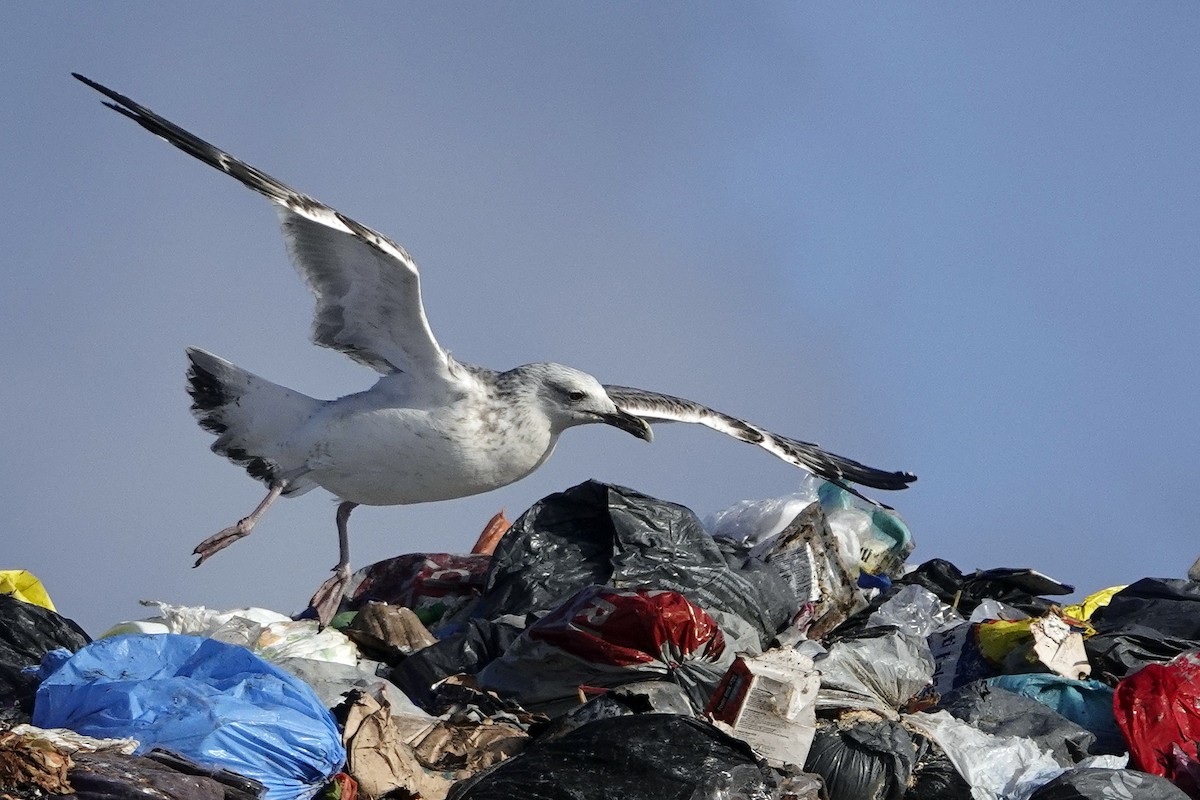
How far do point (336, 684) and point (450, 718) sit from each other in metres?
0.60

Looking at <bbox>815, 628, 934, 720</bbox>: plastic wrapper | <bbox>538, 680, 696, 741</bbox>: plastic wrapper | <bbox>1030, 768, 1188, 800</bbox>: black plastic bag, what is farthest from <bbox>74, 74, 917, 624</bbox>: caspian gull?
<bbox>1030, 768, 1188, 800</bbox>: black plastic bag

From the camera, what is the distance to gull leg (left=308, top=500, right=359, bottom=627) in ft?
20.2

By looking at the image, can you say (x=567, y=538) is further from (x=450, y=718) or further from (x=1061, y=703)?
(x=1061, y=703)

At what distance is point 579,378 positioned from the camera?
6.34m

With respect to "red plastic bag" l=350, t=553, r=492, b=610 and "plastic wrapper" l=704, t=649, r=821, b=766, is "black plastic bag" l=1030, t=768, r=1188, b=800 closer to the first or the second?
"plastic wrapper" l=704, t=649, r=821, b=766

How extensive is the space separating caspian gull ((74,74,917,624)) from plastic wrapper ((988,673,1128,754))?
2155 millimetres

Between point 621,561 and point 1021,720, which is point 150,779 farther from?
point 1021,720

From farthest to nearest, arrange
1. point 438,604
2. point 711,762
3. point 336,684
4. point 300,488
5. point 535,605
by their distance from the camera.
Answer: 1. point 300,488
2. point 438,604
3. point 535,605
4. point 336,684
5. point 711,762

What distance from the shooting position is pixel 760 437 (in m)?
7.71

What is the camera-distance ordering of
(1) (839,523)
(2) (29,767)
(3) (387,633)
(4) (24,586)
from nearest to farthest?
(2) (29,767) → (3) (387,633) → (4) (24,586) → (1) (839,523)

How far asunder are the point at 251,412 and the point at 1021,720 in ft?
12.1

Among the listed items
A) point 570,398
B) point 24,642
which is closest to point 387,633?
point 24,642

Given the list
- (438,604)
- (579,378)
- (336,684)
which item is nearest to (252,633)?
(336,684)

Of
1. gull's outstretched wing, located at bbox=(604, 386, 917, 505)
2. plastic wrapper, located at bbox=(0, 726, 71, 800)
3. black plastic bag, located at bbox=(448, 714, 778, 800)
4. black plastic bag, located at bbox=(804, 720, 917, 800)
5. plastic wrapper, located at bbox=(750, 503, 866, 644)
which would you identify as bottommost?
plastic wrapper, located at bbox=(0, 726, 71, 800)
